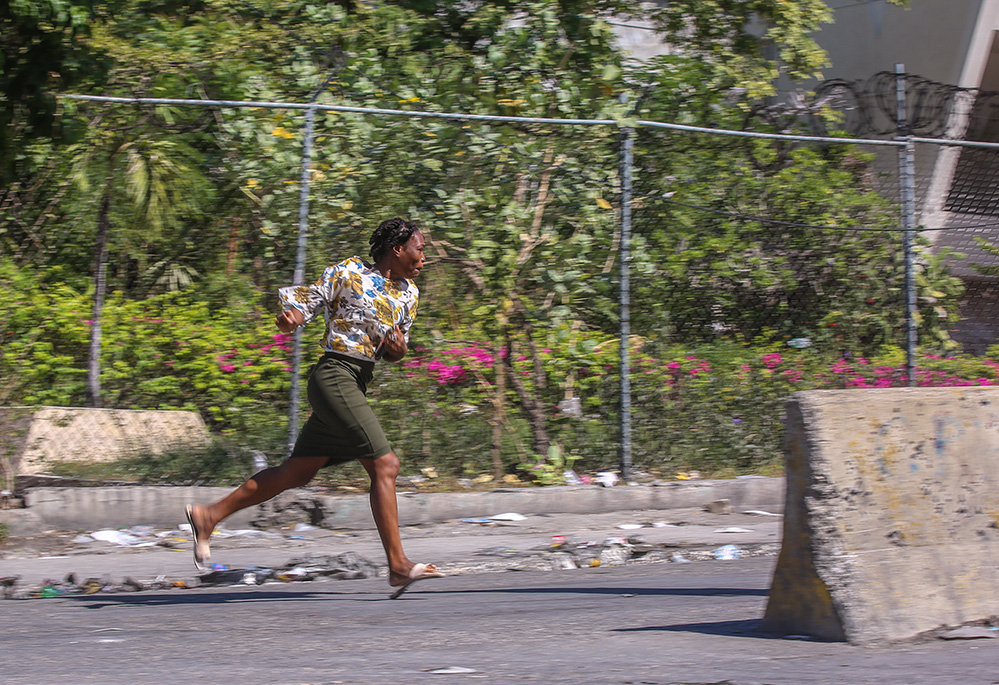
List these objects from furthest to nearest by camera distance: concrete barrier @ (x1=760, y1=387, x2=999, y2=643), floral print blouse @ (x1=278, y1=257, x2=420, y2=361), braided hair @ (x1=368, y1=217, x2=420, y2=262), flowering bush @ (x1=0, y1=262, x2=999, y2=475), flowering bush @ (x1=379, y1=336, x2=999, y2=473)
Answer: flowering bush @ (x1=379, y1=336, x2=999, y2=473)
flowering bush @ (x1=0, y1=262, x2=999, y2=475)
braided hair @ (x1=368, y1=217, x2=420, y2=262)
floral print blouse @ (x1=278, y1=257, x2=420, y2=361)
concrete barrier @ (x1=760, y1=387, x2=999, y2=643)

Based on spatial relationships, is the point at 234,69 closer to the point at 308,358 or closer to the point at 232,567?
the point at 308,358

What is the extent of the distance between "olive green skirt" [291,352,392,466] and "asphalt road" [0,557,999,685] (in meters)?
0.68

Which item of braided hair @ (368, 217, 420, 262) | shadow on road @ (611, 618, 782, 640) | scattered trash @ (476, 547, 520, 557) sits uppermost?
braided hair @ (368, 217, 420, 262)

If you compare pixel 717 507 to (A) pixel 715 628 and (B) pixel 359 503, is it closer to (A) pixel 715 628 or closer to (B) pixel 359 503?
(B) pixel 359 503

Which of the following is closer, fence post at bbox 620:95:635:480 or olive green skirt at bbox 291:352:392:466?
olive green skirt at bbox 291:352:392:466

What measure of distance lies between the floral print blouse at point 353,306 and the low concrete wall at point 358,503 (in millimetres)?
2109

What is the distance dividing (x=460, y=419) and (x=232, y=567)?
2.01 metres

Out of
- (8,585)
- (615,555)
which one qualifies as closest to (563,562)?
(615,555)

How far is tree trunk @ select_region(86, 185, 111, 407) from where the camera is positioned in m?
6.75

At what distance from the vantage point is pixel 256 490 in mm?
5121

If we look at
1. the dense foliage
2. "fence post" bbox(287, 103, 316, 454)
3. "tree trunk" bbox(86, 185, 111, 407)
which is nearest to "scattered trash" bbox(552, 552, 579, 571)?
the dense foliage

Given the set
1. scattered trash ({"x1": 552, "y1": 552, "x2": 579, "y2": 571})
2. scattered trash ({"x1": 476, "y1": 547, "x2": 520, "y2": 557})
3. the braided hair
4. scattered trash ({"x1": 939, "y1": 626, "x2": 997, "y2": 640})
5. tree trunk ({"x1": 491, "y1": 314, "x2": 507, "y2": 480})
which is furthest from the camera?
tree trunk ({"x1": 491, "y1": 314, "x2": 507, "y2": 480})

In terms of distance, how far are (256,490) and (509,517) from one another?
2348 millimetres

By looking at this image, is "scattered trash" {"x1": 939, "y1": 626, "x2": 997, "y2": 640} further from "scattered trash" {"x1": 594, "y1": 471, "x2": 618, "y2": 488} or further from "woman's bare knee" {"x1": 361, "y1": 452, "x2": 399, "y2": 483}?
"scattered trash" {"x1": 594, "y1": 471, "x2": 618, "y2": 488}
